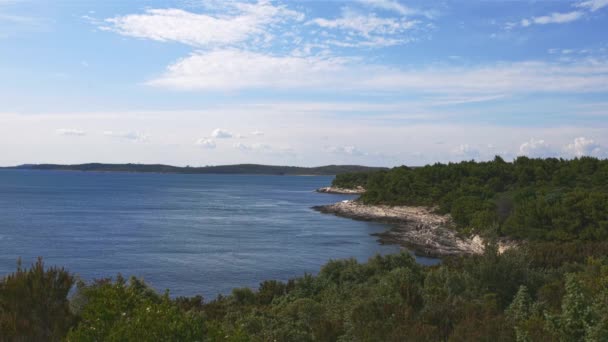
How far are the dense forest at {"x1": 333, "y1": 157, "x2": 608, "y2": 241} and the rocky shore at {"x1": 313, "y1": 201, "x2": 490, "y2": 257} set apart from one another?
1.58m

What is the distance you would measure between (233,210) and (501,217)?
1935 inches

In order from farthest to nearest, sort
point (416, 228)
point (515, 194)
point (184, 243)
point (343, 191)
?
point (343, 191) → point (416, 228) → point (515, 194) → point (184, 243)

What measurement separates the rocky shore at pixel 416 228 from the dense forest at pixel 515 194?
1.58 metres

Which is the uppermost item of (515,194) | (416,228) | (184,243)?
→ (515,194)

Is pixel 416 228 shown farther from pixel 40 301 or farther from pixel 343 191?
pixel 343 191

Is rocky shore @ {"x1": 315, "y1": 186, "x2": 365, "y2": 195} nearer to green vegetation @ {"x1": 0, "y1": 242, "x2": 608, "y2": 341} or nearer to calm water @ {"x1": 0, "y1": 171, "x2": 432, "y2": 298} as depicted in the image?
calm water @ {"x1": 0, "y1": 171, "x2": 432, "y2": 298}

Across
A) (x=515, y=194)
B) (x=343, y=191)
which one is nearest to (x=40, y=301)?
(x=515, y=194)

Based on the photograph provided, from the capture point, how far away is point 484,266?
1772 cm

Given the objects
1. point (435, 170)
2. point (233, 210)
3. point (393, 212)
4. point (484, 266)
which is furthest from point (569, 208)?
point (233, 210)

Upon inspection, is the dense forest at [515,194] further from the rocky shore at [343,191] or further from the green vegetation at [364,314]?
the rocky shore at [343,191]

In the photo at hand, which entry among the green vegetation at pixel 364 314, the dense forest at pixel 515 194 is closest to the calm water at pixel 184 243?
the dense forest at pixel 515 194

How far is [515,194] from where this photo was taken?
59875 mm

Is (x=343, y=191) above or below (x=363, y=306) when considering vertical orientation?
below

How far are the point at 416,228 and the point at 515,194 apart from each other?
11.5m
